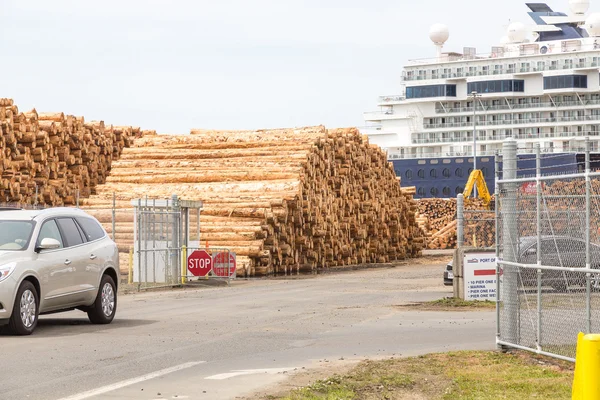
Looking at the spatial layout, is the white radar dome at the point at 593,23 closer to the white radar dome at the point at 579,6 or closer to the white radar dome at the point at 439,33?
the white radar dome at the point at 579,6

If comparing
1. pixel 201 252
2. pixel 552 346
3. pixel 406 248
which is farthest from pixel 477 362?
pixel 406 248

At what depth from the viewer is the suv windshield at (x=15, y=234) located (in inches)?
594

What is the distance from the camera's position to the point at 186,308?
20.5 m

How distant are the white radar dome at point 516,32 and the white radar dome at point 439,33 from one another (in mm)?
5640

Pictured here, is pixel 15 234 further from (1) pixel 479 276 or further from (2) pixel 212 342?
(1) pixel 479 276

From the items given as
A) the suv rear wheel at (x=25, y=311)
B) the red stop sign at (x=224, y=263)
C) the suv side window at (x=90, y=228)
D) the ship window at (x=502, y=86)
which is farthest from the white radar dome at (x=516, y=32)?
the suv rear wheel at (x=25, y=311)

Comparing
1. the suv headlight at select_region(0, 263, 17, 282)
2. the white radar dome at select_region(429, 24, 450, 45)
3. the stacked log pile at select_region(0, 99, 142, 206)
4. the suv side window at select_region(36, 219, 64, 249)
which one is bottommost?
the suv headlight at select_region(0, 263, 17, 282)

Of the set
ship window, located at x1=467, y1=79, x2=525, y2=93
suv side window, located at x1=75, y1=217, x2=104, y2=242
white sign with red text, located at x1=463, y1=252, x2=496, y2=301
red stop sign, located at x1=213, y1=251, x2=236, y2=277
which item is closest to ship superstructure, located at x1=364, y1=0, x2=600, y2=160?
ship window, located at x1=467, y1=79, x2=525, y2=93

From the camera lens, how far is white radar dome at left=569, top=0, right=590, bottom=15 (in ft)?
365

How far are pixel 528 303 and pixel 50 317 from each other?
26.6 feet

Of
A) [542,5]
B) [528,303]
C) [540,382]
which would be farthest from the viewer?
[542,5]

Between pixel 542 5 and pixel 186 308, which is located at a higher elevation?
pixel 542 5

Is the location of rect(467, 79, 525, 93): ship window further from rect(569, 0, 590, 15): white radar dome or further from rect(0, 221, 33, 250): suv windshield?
rect(0, 221, 33, 250): suv windshield

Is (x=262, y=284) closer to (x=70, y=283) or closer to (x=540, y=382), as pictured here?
(x=70, y=283)
